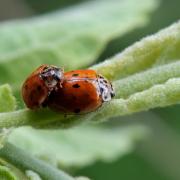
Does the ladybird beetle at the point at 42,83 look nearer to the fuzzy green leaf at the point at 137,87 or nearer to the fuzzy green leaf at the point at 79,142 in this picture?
the fuzzy green leaf at the point at 137,87

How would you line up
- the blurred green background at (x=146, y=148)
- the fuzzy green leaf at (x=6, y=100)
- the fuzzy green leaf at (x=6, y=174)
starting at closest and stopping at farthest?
the fuzzy green leaf at (x=6, y=174) → the fuzzy green leaf at (x=6, y=100) → the blurred green background at (x=146, y=148)

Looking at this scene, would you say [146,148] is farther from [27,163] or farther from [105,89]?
[27,163]

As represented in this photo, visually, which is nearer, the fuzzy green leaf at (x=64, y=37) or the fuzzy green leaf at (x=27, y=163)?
the fuzzy green leaf at (x=27, y=163)

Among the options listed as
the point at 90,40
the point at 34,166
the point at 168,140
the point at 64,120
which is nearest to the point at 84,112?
the point at 64,120

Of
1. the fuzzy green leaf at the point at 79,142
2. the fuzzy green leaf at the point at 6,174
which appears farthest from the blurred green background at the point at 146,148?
the fuzzy green leaf at the point at 6,174

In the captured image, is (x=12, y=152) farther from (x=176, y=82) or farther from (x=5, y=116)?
(x=176, y=82)

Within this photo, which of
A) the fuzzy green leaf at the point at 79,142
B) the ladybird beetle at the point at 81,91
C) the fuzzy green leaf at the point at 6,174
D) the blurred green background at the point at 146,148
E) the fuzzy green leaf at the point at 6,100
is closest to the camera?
the fuzzy green leaf at the point at 6,174
